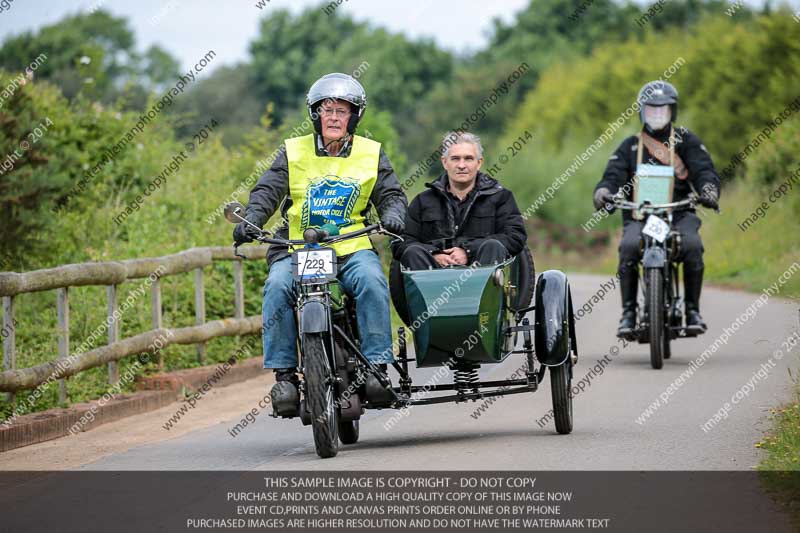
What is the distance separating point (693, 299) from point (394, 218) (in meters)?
5.54

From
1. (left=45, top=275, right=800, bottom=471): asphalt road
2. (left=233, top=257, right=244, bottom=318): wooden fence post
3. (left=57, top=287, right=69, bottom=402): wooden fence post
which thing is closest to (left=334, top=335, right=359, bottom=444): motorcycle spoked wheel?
(left=45, top=275, right=800, bottom=471): asphalt road

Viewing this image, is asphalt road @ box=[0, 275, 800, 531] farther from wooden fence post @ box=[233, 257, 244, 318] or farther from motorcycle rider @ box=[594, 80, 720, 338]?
wooden fence post @ box=[233, 257, 244, 318]

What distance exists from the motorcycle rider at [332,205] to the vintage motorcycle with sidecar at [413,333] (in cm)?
10

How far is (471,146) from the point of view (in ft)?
32.6

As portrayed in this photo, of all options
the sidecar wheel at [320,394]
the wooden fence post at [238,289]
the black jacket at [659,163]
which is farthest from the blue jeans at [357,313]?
the wooden fence post at [238,289]

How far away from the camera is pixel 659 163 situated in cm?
1395

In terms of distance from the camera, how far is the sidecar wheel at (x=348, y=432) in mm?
9539

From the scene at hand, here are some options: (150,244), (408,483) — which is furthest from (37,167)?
(408,483)

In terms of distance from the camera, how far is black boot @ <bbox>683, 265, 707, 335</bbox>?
1365 centimetres

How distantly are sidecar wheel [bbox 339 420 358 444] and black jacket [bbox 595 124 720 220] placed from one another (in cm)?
501

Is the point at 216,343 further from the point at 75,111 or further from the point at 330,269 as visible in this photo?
the point at 75,111

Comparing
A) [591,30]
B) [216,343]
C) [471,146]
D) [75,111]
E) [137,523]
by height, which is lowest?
[137,523]

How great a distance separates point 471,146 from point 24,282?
3.68 meters

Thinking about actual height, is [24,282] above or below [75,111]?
below
